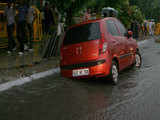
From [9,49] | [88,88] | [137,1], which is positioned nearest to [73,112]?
[88,88]

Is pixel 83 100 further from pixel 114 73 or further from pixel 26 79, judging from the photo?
pixel 26 79

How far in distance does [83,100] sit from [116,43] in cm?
226

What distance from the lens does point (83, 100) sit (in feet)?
17.7

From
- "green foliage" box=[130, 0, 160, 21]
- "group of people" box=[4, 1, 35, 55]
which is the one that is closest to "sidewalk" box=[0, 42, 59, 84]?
"group of people" box=[4, 1, 35, 55]

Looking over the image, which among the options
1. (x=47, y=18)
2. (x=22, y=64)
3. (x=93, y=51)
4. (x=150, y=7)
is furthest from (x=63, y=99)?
(x=150, y=7)

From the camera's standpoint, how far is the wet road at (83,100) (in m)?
4.49

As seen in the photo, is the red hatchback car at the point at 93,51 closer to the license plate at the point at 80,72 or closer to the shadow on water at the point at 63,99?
the license plate at the point at 80,72

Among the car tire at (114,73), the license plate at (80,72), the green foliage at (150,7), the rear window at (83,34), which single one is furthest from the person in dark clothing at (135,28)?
the license plate at (80,72)

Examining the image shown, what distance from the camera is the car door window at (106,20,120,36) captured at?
7.05 metres

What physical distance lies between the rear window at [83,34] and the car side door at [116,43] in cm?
38

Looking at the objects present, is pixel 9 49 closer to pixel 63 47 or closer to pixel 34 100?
pixel 63 47

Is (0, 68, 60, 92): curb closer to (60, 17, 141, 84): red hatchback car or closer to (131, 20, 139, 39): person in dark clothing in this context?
(60, 17, 141, 84): red hatchback car

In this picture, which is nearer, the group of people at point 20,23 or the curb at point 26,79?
the curb at point 26,79

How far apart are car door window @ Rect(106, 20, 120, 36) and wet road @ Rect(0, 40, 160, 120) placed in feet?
4.33
